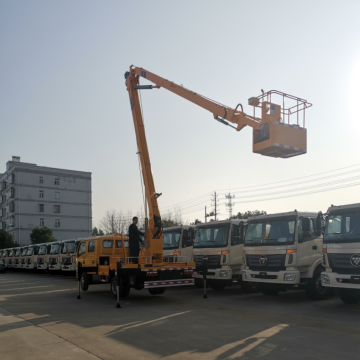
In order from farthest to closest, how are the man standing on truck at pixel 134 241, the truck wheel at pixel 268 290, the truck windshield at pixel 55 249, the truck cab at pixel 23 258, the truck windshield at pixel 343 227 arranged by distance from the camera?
the truck cab at pixel 23 258 → the truck windshield at pixel 55 249 → the man standing on truck at pixel 134 241 → the truck wheel at pixel 268 290 → the truck windshield at pixel 343 227

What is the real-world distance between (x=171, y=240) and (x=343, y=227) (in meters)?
8.61

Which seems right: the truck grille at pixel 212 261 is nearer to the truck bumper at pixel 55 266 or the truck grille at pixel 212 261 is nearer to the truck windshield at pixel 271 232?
the truck windshield at pixel 271 232

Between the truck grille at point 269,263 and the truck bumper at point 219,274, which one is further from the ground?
the truck grille at point 269,263

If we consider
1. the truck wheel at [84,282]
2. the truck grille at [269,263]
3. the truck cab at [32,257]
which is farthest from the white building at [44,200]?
the truck grille at [269,263]

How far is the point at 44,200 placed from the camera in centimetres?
7194

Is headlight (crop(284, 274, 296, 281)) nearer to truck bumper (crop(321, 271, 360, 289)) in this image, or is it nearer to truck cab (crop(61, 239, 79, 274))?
truck bumper (crop(321, 271, 360, 289))

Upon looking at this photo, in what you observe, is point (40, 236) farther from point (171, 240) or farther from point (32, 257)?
point (171, 240)

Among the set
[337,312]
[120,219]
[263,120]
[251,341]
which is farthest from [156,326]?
[120,219]

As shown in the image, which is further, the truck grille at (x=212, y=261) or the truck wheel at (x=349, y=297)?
the truck grille at (x=212, y=261)

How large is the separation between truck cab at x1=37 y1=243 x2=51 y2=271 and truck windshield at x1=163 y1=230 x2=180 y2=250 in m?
14.7

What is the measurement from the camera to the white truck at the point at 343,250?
10.3m

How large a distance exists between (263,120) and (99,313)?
276 inches

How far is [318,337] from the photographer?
7.57 m

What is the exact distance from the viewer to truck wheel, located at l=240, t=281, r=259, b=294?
14.8m
